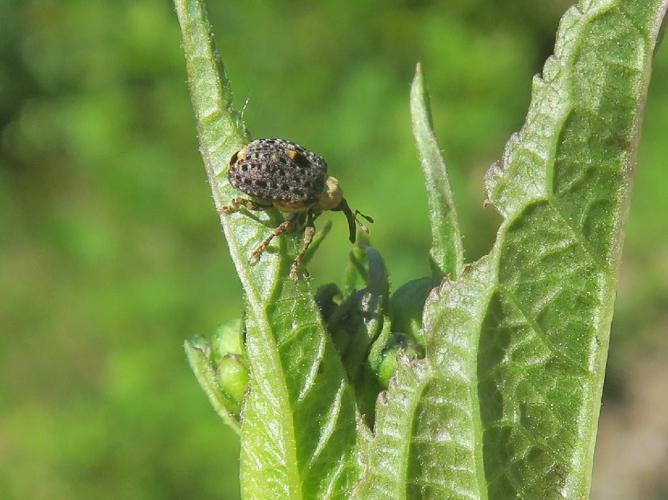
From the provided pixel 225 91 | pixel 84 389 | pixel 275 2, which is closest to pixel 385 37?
pixel 275 2

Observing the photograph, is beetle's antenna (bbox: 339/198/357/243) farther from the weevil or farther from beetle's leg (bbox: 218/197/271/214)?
beetle's leg (bbox: 218/197/271/214)

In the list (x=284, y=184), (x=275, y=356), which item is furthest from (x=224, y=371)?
(x=284, y=184)

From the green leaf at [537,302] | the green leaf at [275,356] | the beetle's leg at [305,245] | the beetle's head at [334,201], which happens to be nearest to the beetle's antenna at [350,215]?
the beetle's head at [334,201]

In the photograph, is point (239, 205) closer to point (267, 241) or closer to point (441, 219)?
point (267, 241)

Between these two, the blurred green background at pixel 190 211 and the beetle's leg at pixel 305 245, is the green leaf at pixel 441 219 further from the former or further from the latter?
the blurred green background at pixel 190 211

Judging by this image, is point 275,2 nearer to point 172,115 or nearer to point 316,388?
point 172,115
